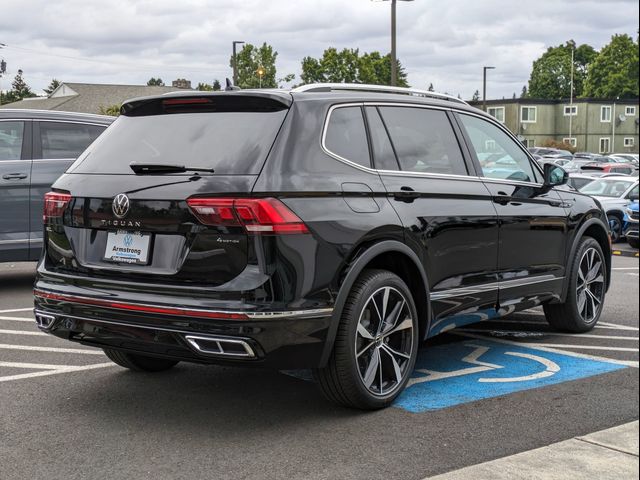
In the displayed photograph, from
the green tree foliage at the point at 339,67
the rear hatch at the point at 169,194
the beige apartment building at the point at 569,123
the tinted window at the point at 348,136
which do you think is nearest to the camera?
the rear hatch at the point at 169,194

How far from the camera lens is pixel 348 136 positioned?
16.2ft

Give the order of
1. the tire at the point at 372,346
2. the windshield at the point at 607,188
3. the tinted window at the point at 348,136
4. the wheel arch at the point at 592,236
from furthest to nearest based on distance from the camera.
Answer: the windshield at the point at 607,188 < the wheel arch at the point at 592,236 < the tinted window at the point at 348,136 < the tire at the point at 372,346

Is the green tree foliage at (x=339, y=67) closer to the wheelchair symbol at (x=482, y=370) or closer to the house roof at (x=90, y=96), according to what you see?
the house roof at (x=90, y=96)

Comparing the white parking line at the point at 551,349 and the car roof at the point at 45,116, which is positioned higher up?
the car roof at the point at 45,116

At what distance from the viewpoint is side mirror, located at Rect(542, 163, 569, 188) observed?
21.4 feet

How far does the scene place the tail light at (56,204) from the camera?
4.87 meters

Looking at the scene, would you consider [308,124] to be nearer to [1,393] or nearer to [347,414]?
[347,414]

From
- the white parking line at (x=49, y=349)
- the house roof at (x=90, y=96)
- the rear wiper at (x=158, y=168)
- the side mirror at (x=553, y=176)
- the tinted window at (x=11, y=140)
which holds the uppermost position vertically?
the house roof at (x=90, y=96)

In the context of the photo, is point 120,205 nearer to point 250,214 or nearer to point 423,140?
point 250,214

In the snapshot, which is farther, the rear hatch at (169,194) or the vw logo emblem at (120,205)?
the vw logo emblem at (120,205)

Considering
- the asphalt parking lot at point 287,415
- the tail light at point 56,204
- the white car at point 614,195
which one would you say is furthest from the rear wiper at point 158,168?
the white car at point 614,195

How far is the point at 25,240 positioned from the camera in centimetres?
917

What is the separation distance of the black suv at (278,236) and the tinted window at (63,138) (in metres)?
4.50

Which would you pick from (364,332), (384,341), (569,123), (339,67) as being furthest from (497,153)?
(569,123)
